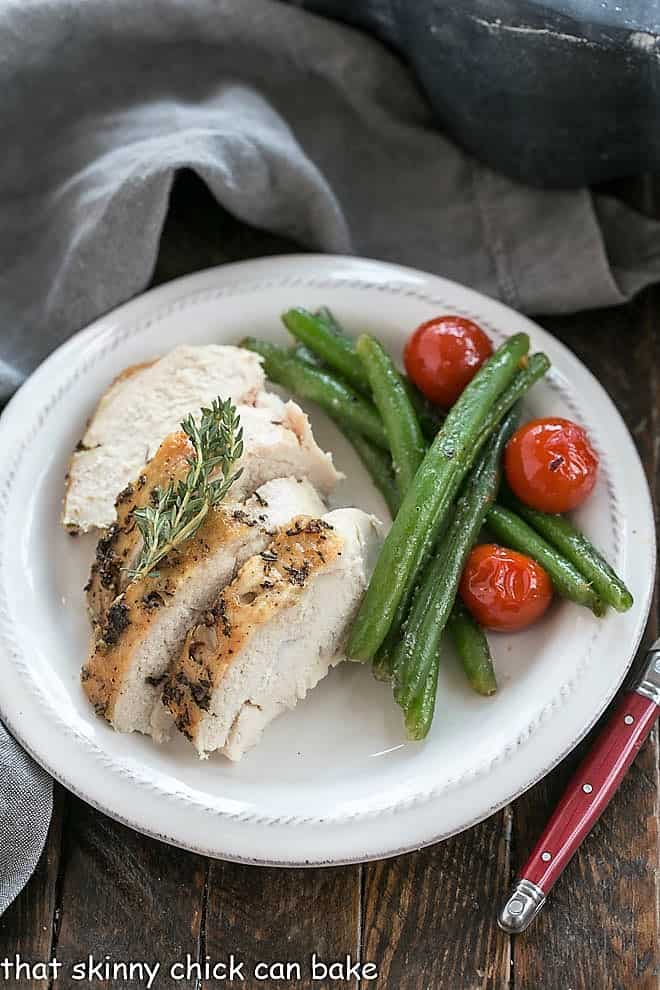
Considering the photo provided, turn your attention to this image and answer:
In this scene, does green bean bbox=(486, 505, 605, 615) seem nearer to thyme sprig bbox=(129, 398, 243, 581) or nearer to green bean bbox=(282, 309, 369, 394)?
green bean bbox=(282, 309, 369, 394)

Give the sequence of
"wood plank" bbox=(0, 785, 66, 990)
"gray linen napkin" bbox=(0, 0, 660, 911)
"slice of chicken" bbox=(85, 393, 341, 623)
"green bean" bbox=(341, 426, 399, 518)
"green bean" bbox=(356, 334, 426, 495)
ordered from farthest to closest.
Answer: "gray linen napkin" bbox=(0, 0, 660, 911), "green bean" bbox=(341, 426, 399, 518), "green bean" bbox=(356, 334, 426, 495), "slice of chicken" bbox=(85, 393, 341, 623), "wood plank" bbox=(0, 785, 66, 990)

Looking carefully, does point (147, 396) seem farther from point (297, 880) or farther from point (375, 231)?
point (297, 880)

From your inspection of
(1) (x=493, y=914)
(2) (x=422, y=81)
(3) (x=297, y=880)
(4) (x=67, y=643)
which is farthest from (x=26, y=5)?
(1) (x=493, y=914)

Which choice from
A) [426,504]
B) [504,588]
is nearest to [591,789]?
[504,588]

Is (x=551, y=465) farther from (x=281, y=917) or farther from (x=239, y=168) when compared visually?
(x=239, y=168)

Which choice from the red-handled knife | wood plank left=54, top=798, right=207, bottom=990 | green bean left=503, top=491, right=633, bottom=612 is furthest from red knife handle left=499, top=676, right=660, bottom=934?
wood plank left=54, top=798, right=207, bottom=990
